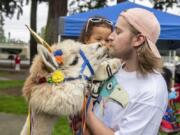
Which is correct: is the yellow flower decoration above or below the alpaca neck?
above

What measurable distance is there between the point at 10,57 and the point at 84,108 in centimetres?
7257

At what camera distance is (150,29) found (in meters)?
2.38

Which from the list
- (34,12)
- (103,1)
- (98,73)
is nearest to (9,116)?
(98,73)

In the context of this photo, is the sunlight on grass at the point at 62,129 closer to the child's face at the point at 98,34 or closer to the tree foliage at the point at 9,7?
the child's face at the point at 98,34

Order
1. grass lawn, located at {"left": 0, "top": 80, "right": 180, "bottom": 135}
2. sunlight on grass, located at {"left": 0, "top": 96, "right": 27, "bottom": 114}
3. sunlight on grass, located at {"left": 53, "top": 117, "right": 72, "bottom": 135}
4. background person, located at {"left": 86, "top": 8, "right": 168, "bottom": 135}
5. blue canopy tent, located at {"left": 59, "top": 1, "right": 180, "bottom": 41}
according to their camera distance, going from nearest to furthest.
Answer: background person, located at {"left": 86, "top": 8, "right": 168, "bottom": 135}, blue canopy tent, located at {"left": 59, "top": 1, "right": 180, "bottom": 41}, sunlight on grass, located at {"left": 53, "top": 117, "right": 72, "bottom": 135}, grass lawn, located at {"left": 0, "top": 80, "right": 180, "bottom": 135}, sunlight on grass, located at {"left": 0, "top": 96, "right": 27, "bottom": 114}

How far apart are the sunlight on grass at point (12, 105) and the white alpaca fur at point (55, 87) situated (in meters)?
8.18

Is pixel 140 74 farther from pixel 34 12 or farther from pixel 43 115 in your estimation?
pixel 34 12

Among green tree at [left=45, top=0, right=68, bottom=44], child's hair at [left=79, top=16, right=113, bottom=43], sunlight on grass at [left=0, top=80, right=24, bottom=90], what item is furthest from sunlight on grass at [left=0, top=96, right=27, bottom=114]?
child's hair at [left=79, top=16, right=113, bottom=43]

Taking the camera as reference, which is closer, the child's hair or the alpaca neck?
the alpaca neck

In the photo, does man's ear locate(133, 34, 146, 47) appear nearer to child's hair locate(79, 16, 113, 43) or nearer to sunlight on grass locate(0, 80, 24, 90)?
child's hair locate(79, 16, 113, 43)

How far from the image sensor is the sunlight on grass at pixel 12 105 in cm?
1109

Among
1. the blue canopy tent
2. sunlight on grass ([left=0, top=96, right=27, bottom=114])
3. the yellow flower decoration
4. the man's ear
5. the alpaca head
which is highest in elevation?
the man's ear

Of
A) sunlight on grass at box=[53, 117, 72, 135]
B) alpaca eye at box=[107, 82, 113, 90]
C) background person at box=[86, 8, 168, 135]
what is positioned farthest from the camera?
sunlight on grass at box=[53, 117, 72, 135]

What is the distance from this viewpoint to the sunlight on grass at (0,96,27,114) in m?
11.1
